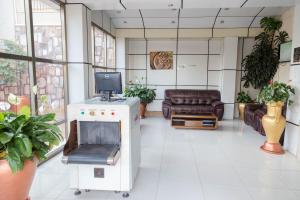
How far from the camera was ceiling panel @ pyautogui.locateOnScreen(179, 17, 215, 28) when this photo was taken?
654 cm

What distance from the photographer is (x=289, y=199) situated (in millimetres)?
2525

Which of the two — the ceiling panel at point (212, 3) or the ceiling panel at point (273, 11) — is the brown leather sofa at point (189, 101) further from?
the ceiling panel at point (212, 3)

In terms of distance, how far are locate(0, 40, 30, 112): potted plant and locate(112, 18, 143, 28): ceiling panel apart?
410 centimetres

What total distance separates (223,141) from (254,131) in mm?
1452

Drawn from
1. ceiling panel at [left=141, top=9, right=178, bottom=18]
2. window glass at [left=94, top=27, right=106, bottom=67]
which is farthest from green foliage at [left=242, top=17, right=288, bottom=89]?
window glass at [left=94, top=27, right=106, bottom=67]

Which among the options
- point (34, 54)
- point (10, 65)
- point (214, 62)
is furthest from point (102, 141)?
point (214, 62)

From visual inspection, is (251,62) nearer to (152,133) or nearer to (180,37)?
(180,37)

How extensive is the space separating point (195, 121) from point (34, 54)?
414 cm

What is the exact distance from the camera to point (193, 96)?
23.6ft

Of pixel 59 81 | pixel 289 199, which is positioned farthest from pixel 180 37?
pixel 289 199

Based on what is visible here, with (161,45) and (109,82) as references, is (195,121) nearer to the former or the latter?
(161,45)

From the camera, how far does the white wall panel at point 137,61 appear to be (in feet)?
24.9

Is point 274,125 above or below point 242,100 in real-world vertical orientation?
Answer: below

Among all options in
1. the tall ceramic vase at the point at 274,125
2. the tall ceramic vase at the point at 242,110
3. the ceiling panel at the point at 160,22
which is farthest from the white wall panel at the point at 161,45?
the tall ceramic vase at the point at 274,125
